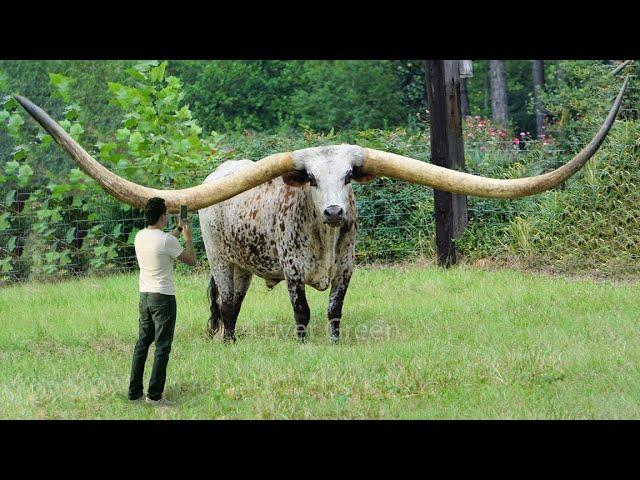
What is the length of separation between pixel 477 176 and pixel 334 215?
4.04ft

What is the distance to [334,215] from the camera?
8.29 meters

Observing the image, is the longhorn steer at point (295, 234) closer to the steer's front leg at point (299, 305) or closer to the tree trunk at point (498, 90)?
the steer's front leg at point (299, 305)

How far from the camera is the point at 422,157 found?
1538 centimetres

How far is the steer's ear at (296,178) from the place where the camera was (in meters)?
9.01

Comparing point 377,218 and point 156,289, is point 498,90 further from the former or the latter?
point 156,289

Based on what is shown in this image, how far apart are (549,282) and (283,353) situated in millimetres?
4802

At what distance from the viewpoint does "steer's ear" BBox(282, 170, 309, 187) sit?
29.6 feet

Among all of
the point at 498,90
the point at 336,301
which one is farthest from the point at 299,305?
the point at 498,90

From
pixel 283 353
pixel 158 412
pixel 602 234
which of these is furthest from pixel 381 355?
pixel 602 234

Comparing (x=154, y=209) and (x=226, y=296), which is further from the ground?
(x=154, y=209)

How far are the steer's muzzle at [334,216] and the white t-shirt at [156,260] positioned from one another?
1523mm

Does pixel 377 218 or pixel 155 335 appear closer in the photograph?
pixel 155 335

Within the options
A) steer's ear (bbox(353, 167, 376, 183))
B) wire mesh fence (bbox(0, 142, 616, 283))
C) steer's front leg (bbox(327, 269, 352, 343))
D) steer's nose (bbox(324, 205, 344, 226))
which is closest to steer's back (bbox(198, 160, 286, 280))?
steer's front leg (bbox(327, 269, 352, 343))

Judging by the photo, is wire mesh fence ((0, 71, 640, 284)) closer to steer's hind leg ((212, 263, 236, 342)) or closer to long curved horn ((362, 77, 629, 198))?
steer's hind leg ((212, 263, 236, 342))
